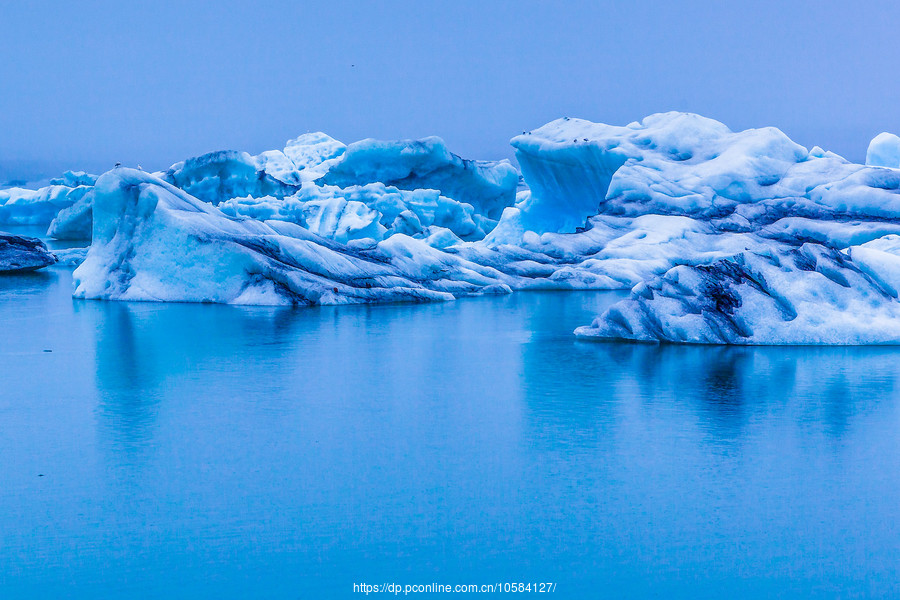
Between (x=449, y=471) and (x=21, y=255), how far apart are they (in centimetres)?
1836

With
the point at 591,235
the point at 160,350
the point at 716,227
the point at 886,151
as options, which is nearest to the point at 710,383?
the point at 160,350

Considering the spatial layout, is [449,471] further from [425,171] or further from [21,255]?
[425,171]

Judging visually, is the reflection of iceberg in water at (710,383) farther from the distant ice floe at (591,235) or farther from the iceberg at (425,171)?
the iceberg at (425,171)

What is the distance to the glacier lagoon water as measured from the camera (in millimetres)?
3809

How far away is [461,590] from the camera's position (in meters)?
3.67

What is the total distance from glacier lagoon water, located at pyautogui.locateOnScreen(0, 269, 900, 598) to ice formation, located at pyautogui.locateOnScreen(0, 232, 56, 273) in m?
12.6

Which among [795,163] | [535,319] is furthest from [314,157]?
[535,319]

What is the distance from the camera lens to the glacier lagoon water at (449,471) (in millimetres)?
3809

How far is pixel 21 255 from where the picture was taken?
20.9 m

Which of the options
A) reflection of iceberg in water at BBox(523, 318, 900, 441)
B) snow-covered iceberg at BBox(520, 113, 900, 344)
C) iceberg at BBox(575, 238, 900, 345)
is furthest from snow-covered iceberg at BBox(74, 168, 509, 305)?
iceberg at BBox(575, 238, 900, 345)

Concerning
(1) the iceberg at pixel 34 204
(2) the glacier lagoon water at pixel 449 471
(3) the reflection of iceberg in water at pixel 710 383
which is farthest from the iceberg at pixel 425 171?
(2) the glacier lagoon water at pixel 449 471

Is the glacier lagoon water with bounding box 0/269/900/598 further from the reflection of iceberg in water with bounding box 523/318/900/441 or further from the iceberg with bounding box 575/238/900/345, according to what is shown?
the iceberg with bounding box 575/238/900/345

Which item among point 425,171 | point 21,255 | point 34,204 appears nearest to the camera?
point 21,255

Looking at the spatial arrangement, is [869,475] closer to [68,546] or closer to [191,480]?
[191,480]
